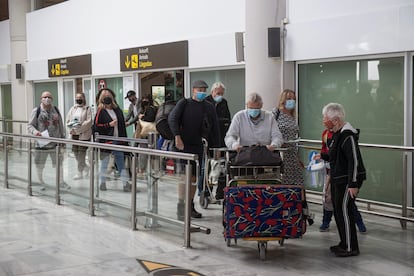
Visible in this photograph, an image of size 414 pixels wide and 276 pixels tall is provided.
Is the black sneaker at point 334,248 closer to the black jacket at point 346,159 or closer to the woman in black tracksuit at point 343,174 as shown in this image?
the woman in black tracksuit at point 343,174

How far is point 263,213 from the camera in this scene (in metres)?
5.97

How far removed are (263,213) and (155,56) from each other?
25.9 feet

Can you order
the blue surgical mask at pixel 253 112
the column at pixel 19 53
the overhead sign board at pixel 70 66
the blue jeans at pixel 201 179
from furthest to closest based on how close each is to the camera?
the column at pixel 19 53
the overhead sign board at pixel 70 66
the blue jeans at pixel 201 179
the blue surgical mask at pixel 253 112

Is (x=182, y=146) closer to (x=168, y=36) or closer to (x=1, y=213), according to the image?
(x=1, y=213)

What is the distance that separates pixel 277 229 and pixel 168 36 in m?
7.84

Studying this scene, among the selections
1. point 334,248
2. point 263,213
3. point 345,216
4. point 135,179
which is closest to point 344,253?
point 334,248

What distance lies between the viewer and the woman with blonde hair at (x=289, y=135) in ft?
24.8

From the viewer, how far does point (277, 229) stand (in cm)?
598

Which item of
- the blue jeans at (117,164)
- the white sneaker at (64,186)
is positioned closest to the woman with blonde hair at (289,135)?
the blue jeans at (117,164)

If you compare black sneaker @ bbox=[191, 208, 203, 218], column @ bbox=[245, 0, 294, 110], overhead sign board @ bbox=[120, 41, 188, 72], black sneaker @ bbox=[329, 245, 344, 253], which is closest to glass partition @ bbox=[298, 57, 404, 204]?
column @ bbox=[245, 0, 294, 110]

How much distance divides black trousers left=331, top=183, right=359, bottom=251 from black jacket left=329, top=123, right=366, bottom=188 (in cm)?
9

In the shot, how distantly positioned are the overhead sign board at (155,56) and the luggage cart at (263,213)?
676cm

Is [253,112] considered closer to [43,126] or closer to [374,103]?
[374,103]

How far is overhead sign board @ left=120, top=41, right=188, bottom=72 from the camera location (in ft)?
41.0
